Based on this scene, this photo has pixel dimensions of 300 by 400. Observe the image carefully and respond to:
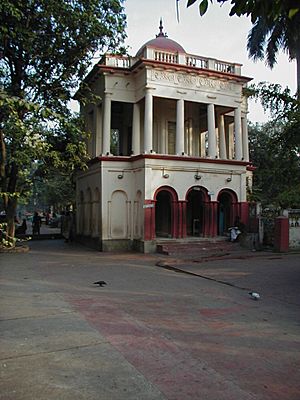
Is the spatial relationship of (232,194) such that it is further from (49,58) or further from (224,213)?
(49,58)

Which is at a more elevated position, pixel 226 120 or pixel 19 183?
pixel 226 120

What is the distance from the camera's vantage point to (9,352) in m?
4.72

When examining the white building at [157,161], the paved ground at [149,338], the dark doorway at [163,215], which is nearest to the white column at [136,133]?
the white building at [157,161]

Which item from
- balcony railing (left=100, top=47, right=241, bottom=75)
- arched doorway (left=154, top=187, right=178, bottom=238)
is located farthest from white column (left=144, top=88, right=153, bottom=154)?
arched doorway (left=154, top=187, right=178, bottom=238)

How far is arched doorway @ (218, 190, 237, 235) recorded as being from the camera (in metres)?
20.5

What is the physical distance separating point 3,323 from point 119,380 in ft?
9.15

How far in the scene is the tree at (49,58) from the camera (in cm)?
1488

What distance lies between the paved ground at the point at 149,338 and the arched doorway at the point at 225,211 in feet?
32.4

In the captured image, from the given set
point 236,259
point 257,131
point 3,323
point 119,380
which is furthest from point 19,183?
point 257,131

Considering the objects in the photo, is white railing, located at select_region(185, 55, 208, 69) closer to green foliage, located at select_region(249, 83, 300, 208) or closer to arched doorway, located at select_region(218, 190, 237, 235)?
green foliage, located at select_region(249, 83, 300, 208)

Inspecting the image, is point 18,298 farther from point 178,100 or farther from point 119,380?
point 178,100

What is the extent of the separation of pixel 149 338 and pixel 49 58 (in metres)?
14.3

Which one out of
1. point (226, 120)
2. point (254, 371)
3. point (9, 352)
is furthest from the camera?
point (226, 120)

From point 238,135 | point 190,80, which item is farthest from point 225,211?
point 190,80
